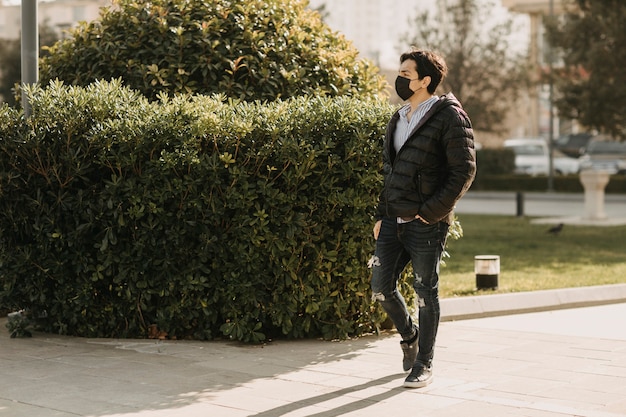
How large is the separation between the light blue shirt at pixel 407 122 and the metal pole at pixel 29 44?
3.23m

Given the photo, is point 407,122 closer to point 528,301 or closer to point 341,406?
point 341,406

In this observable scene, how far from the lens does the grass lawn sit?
1109 centimetres

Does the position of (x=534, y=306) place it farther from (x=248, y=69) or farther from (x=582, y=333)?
(x=248, y=69)

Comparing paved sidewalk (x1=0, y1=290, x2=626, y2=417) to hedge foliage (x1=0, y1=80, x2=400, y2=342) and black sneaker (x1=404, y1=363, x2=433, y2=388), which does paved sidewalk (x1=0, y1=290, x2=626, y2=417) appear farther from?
hedge foliage (x1=0, y1=80, x2=400, y2=342)

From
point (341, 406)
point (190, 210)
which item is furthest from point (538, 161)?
point (341, 406)

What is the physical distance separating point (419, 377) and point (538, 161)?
130 ft

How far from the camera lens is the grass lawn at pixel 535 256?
11094mm

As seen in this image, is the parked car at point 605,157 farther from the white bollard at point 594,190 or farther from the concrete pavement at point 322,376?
the concrete pavement at point 322,376

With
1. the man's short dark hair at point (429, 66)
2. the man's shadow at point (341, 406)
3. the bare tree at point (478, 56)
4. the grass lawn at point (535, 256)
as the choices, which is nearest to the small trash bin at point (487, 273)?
the grass lawn at point (535, 256)

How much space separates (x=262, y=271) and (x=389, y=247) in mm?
1420

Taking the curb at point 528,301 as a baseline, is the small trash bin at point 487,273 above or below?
above

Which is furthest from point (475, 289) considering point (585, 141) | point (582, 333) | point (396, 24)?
point (396, 24)

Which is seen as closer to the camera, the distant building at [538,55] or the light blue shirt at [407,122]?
the light blue shirt at [407,122]

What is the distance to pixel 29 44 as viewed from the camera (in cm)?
804
